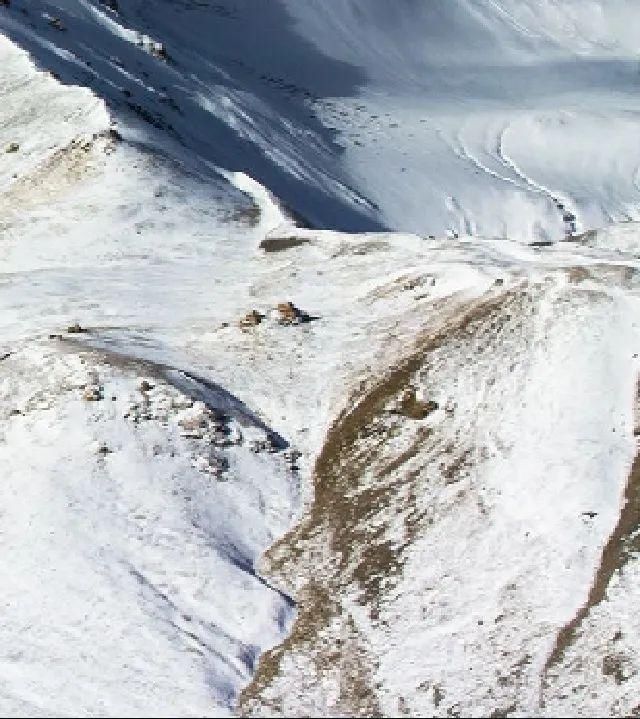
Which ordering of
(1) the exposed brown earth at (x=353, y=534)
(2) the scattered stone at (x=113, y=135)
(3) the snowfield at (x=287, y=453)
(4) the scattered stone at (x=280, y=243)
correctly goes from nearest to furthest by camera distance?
(3) the snowfield at (x=287, y=453) → (1) the exposed brown earth at (x=353, y=534) → (4) the scattered stone at (x=280, y=243) → (2) the scattered stone at (x=113, y=135)

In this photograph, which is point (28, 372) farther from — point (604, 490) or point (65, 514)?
A: point (604, 490)

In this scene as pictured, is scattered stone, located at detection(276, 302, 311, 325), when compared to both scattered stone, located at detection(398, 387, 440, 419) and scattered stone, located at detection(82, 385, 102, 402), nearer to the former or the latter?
scattered stone, located at detection(398, 387, 440, 419)

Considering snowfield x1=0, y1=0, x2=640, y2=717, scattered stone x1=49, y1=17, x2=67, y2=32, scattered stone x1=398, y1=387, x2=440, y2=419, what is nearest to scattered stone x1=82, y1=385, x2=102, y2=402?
snowfield x1=0, y1=0, x2=640, y2=717

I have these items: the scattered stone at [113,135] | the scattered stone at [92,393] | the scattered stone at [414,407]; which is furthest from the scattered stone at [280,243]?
the scattered stone at [92,393]

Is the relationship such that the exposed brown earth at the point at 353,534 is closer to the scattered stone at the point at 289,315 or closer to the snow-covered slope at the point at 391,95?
the scattered stone at the point at 289,315

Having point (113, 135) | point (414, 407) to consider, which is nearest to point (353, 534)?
point (414, 407)

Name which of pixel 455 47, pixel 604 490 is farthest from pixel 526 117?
pixel 604 490
